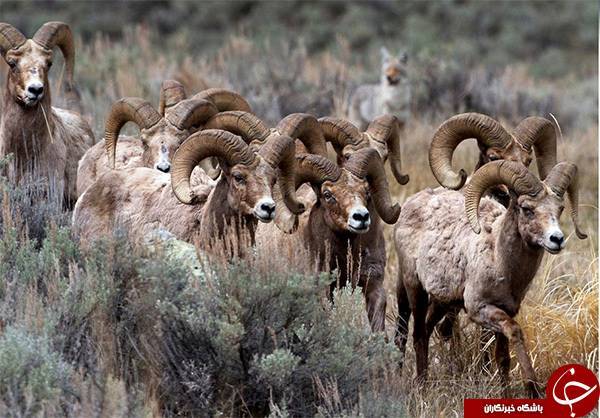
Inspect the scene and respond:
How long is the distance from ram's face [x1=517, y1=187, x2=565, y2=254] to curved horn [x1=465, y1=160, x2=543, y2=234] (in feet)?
0.19

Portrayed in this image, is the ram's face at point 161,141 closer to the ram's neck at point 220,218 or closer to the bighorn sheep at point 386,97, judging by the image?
the ram's neck at point 220,218

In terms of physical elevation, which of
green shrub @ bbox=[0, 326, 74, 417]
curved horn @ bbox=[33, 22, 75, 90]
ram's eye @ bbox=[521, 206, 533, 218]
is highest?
curved horn @ bbox=[33, 22, 75, 90]

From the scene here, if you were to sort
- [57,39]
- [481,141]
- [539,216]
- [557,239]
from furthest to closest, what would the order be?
1. [57,39]
2. [481,141]
3. [539,216]
4. [557,239]

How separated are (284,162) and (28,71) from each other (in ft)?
8.47

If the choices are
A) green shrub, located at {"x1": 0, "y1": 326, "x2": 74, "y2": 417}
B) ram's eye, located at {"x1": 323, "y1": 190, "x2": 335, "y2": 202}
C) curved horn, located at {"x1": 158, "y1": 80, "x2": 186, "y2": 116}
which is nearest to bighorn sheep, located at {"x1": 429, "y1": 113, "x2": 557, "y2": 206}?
ram's eye, located at {"x1": 323, "y1": 190, "x2": 335, "y2": 202}

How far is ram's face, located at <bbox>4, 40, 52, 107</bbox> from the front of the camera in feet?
36.7

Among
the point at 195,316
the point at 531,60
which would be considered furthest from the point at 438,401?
the point at 531,60

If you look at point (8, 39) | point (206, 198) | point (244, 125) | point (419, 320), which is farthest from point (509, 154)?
point (8, 39)

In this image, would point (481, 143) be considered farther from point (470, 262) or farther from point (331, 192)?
point (331, 192)

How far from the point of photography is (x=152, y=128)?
448 inches

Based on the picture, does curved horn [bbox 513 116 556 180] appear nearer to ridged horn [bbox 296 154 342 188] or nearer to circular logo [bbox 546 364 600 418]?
ridged horn [bbox 296 154 342 188]

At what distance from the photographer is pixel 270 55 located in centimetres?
2244

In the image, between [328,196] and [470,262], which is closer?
[328,196]

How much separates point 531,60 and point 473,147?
20.9 meters
